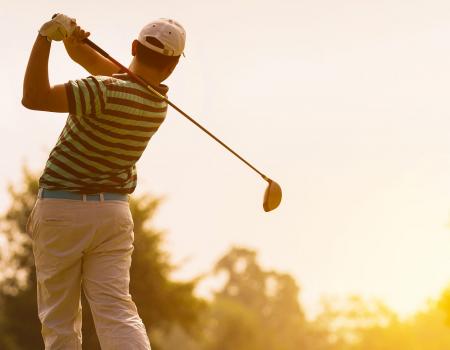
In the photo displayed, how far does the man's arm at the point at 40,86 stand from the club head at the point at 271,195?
1987 millimetres

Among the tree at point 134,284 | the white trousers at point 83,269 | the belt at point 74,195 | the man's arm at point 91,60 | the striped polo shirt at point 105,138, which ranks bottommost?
the tree at point 134,284

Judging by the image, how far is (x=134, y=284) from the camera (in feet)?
124

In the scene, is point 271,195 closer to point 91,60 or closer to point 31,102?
point 91,60

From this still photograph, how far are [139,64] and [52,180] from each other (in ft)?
2.83

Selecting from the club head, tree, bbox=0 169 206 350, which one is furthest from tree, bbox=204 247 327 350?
the club head

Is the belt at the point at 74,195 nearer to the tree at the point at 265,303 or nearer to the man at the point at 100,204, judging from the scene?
the man at the point at 100,204

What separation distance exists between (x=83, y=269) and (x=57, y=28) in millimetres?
1531

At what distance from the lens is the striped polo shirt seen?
211 inches

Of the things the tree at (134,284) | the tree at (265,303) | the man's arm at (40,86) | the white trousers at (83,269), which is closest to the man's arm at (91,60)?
the white trousers at (83,269)

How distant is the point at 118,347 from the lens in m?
5.62

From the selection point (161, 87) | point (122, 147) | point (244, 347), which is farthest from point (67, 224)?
point (244, 347)

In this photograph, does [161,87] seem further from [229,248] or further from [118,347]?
[229,248]

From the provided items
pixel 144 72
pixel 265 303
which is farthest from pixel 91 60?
pixel 265 303

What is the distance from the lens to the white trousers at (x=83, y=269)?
18.4ft
